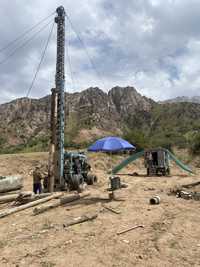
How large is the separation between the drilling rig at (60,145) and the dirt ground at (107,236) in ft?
9.76

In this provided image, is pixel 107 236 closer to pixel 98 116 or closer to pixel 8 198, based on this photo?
pixel 8 198

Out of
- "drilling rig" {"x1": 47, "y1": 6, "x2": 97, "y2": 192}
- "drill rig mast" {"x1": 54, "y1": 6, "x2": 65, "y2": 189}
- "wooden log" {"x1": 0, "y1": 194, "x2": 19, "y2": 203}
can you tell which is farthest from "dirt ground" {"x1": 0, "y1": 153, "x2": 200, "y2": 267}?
"drill rig mast" {"x1": 54, "y1": 6, "x2": 65, "y2": 189}

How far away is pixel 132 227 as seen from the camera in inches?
310

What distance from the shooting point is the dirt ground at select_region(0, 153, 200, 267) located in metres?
5.95

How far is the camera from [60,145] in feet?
48.1

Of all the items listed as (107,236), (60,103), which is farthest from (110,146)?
(107,236)

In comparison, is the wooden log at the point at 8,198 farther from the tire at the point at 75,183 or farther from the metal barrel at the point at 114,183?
the metal barrel at the point at 114,183

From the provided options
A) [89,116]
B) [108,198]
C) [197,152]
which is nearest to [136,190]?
[108,198]

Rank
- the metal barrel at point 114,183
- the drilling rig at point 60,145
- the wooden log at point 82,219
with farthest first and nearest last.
A: the drilling rig at point 60,145, the metal barrel at point 114,183, the wooden log at point 82,219

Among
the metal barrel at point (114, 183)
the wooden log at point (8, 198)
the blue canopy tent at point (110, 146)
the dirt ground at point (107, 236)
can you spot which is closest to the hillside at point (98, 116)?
the blue canopy tent at point (110, 146)

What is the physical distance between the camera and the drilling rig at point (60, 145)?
14430 mm

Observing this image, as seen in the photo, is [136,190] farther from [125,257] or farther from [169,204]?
[125,257]

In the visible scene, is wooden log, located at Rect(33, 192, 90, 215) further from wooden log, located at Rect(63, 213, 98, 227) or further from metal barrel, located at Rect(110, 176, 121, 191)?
wooden log, located at Rect(63, 213, 98, 227)

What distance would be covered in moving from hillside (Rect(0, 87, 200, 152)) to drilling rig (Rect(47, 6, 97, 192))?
56.8 metres
